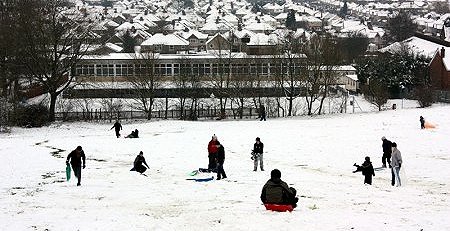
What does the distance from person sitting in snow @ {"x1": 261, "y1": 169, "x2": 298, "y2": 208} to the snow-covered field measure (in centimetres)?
36

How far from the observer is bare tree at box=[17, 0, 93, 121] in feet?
159

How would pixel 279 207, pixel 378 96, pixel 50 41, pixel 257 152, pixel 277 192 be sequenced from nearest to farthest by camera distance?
1. pixel 277 192
2. pixel 279 207
3. pixel 257 152
4. pixel 50 41
5. pixel 378 96

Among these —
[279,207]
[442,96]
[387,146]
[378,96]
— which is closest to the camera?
[279,207]

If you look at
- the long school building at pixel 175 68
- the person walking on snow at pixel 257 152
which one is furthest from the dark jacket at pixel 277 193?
the long school building at pixel 175 68

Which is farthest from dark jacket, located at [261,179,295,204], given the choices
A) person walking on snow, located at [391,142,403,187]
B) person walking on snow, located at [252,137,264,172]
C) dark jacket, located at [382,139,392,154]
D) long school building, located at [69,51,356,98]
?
long school building, located at [69,51,356,98]

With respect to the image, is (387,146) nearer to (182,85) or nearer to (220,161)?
(220,161)

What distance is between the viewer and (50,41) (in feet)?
162

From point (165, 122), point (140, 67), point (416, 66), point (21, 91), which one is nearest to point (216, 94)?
point (140, 67)

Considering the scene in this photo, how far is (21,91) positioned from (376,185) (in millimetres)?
44983

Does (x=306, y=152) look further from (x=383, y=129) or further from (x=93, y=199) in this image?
(x=93, y=199)

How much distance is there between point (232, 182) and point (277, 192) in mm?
6855

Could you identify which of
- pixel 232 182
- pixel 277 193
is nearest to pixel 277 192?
pixel 277 193

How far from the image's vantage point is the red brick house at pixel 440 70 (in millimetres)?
65938

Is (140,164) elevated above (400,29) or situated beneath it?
situated beneath
